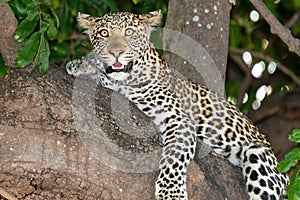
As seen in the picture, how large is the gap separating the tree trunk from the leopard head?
0.43 meters

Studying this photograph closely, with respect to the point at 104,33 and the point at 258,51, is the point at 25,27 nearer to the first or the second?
the point at 104,33

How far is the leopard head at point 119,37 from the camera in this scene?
5.08 metres

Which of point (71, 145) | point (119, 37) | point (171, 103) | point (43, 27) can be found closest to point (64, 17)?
point (119, 37)

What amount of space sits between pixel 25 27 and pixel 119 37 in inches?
31.0

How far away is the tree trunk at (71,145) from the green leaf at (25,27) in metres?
0.14

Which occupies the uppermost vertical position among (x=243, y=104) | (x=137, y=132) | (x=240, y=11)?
(x=137, y=132)

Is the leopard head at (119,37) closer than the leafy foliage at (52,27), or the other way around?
the leafy foliage at (52,27)

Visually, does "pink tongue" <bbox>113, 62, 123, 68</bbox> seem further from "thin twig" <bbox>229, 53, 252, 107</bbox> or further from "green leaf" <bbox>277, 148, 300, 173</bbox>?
"thin twig" <bbox>229, 53, 252, 107</bbox>

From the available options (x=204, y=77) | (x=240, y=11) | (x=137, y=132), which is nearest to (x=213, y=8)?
(x=204, y=77)

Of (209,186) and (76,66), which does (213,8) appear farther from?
(209,186)

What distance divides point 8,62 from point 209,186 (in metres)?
1.36

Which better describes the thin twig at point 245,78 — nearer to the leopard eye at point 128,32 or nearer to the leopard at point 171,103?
the leopard at point 171,103

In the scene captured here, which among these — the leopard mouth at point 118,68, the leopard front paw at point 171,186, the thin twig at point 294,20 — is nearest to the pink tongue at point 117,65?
the leopard mouth at point 118,68

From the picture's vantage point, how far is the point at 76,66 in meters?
5.20
